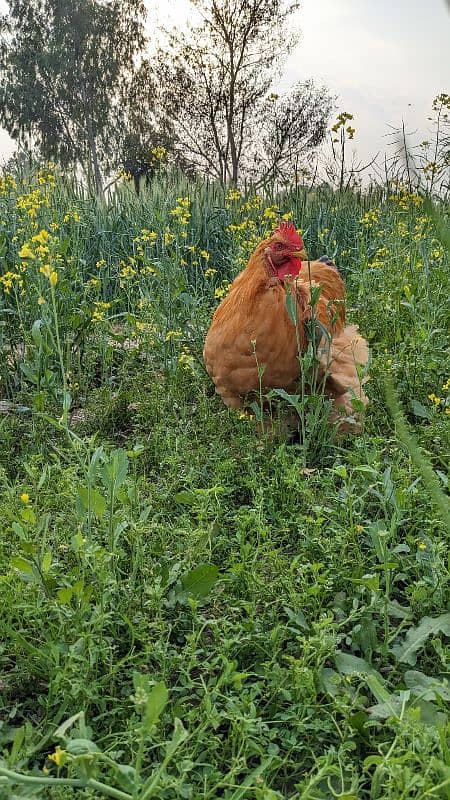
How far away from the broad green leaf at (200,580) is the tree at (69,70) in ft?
112

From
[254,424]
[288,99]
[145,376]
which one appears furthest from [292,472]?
[288,99]

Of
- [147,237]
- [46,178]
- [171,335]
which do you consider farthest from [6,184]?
[171,335]

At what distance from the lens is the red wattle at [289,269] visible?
9.72 feet

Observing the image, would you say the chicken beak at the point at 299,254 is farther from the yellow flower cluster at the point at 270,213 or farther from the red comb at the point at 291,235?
the yellow flower cluster at the point at 270,213

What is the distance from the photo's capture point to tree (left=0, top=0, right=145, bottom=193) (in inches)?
1352

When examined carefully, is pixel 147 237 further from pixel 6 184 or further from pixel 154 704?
pixel 154 704

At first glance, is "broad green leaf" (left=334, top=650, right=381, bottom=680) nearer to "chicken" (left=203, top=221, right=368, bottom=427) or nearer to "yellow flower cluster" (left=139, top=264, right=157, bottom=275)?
"chicken" (left=203, top=221, right=368, bottom=427)

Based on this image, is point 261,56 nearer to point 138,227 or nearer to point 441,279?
point 138,227

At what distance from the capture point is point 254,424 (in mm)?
3119

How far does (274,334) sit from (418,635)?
138 centimetres

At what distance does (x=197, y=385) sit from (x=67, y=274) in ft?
4.78

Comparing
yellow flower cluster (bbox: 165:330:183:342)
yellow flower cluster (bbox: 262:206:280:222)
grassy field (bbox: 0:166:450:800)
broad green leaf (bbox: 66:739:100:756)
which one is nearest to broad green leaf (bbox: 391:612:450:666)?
grassy field (bbox: 0:166:450:800)

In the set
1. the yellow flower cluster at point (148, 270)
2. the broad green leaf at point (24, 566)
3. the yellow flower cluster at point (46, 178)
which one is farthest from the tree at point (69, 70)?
the broad green leaf at point (24, 566)

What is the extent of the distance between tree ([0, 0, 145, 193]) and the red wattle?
32965 mm
